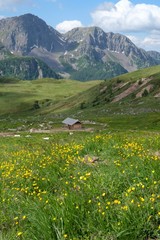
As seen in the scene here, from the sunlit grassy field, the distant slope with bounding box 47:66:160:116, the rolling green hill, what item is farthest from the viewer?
the distant slope with bounding box 47:66:160:116

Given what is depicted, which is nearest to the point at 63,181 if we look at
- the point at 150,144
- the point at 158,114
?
the point at 150,144

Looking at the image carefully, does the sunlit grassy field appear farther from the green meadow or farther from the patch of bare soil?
the patch of bare soil

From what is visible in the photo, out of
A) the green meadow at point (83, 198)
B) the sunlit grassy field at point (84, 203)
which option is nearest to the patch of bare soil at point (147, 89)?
the green meadow at point (83, 198)

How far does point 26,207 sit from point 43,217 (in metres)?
1.29

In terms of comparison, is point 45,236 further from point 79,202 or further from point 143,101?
point 143,101

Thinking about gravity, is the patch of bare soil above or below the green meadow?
above

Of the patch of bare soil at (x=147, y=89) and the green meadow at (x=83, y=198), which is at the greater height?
the patch of bare soil at (x=147, y=89)

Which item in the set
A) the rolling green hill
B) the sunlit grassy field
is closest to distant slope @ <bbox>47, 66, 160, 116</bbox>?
the rolling green hill

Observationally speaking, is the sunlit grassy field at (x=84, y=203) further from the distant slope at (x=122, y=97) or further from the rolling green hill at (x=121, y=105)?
the distant slope at (x=122, y=97)

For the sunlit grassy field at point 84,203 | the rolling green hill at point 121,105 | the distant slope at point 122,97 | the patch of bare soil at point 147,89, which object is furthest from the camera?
the patch of bare soil at point 147,89

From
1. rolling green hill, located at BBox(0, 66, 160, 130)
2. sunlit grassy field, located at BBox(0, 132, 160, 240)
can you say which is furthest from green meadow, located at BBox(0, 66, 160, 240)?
rolling green hill, located at BBox(0, 66, 160, 130)

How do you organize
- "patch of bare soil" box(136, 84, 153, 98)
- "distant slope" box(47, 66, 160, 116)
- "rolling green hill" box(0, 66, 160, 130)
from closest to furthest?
"rolling green hill" box(0, 66, 160, 130) → "distant slope" box(47, 66, 160, 116) → "patch of bare soil" box(136, 84, 153, 98)

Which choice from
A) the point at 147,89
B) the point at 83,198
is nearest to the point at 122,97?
the point at 147,89

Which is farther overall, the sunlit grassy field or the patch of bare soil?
the patch of bare soil
